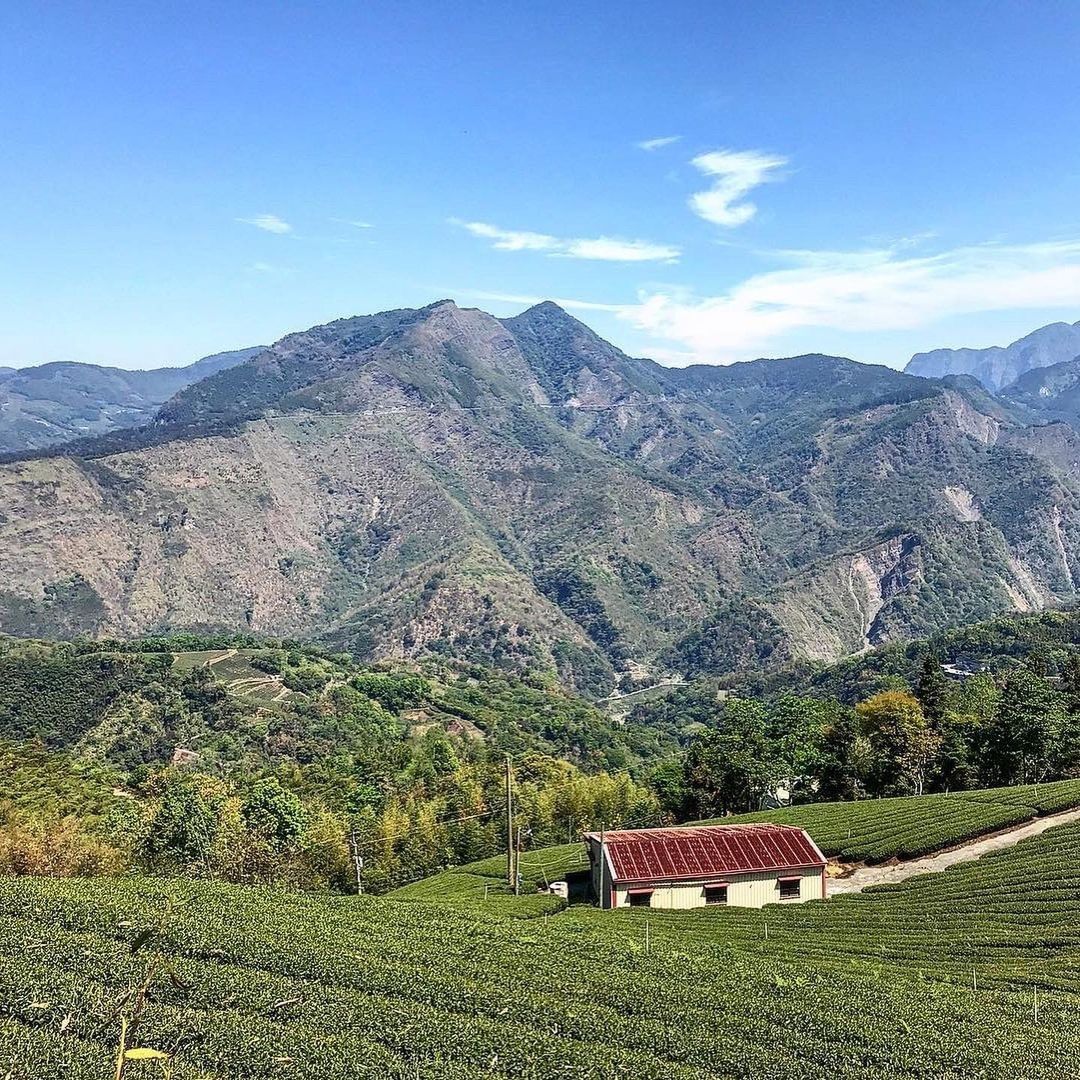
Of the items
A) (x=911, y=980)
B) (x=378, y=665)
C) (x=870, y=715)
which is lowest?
(x=378, y=665)

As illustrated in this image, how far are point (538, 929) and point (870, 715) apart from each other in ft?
187

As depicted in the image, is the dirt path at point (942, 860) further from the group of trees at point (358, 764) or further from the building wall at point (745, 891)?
the group of trees at point (358, 764)

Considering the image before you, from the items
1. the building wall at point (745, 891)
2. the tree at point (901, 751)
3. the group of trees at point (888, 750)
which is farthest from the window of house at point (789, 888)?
the tree at point (901, 751)

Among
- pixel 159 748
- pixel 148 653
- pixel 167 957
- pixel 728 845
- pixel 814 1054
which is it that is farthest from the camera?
pixel 148 653

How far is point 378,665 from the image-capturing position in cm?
17675

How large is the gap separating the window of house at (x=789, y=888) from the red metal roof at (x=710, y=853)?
0.83 m

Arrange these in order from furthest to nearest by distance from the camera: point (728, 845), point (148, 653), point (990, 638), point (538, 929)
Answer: point (990, 638), point (148, 653), point (728, 845), point (538, 929)

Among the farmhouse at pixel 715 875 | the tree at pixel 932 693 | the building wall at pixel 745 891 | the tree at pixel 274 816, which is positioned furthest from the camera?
the tree at pixel 932 693

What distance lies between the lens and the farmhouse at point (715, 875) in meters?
43.2

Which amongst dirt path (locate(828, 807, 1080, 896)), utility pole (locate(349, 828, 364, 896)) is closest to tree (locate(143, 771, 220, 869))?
utility pole (locate(349, 828, 364, 896))

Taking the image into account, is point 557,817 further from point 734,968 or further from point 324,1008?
point 324,1008

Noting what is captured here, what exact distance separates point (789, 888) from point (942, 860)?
886cm

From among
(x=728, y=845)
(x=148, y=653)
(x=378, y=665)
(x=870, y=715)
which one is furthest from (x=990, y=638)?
(x=148, y=653)

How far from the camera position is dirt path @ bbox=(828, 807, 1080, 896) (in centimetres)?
4397
